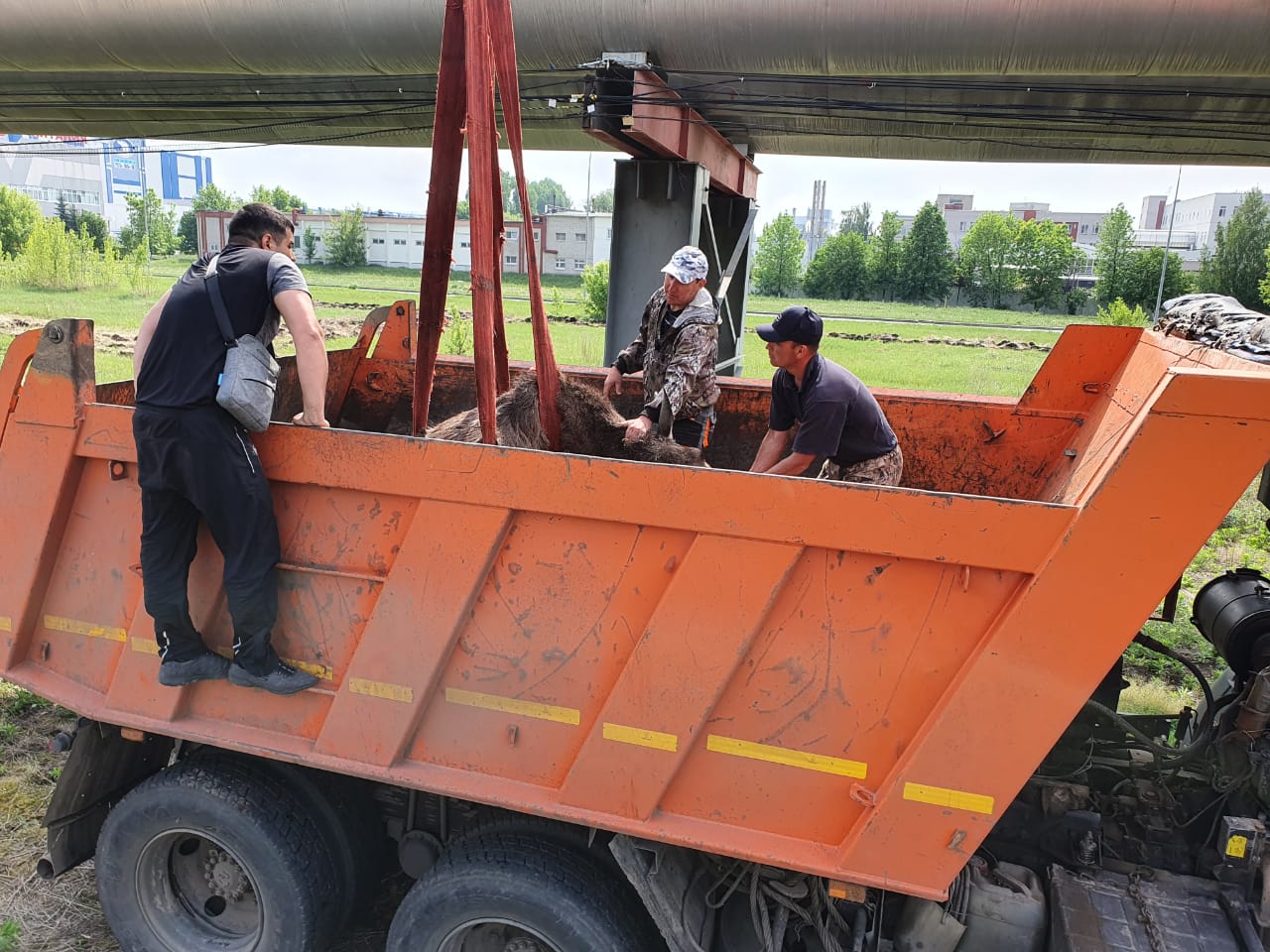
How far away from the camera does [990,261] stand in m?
60.0

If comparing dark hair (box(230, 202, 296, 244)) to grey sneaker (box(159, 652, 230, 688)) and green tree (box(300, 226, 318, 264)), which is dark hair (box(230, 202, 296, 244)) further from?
green tree (box(300, 226, 318, 264))

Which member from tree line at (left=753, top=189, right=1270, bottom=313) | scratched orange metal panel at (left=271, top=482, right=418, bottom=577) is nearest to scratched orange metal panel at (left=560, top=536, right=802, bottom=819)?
scratched orange metal panel at (left=271, top=482, right=418, bottom=577)

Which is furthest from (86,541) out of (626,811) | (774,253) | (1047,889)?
A: (774,253)

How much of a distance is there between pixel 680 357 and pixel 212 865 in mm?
3035

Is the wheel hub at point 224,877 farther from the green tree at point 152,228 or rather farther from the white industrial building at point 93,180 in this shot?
the white industrial building at point 93,180

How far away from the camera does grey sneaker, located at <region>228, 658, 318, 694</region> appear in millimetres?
2928

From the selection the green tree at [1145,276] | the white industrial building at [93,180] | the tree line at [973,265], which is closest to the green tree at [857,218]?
the tree line at [973,265]

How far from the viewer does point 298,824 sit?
10.6 ft

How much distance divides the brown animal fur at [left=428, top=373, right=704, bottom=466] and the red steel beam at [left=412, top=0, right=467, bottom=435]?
35cm

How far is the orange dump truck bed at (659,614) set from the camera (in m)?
2.26

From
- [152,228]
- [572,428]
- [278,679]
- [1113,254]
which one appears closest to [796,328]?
[572,428]

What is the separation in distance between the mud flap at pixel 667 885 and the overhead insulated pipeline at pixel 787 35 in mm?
6673

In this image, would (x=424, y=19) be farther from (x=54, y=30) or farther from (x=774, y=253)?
(x=774, y=253)

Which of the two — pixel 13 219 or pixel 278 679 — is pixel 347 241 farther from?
pixel 278 679
